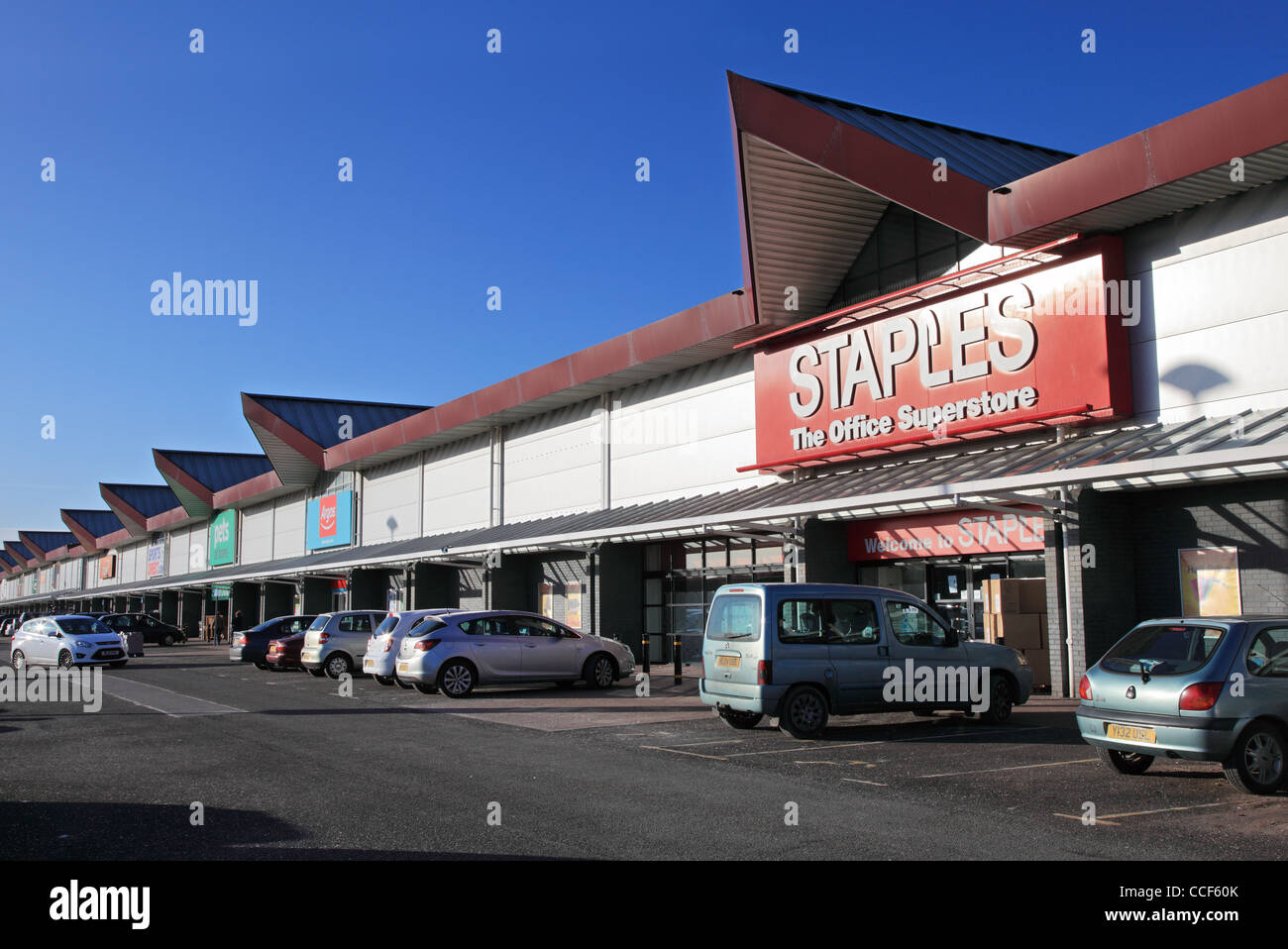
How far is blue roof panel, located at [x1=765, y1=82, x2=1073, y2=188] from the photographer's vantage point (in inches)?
780

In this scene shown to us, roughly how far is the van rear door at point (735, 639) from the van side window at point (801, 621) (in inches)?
10.5

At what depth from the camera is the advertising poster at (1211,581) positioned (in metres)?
15.2

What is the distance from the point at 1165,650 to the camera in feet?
32.0

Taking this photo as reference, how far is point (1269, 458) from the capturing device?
1236 centimetres

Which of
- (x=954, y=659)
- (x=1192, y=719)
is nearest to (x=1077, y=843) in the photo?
(x=1192, y=719)

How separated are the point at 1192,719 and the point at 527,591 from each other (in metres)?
25.2

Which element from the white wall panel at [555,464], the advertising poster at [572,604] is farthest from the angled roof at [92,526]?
the advertising poster at [572,604]

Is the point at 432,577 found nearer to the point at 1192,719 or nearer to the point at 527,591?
the point at 527,591

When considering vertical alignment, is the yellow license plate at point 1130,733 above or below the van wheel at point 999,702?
above

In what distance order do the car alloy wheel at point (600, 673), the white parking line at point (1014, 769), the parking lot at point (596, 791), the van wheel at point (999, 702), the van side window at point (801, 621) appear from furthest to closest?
the car alloy wheel at point (600, 673) < the van wheel at point (999, 702) < the van side window at point (801, 621) < the white parking line at point (1014, 769) < the parking lot at point (596, 791)

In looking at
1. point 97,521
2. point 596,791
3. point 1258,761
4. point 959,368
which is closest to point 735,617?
point 596,791

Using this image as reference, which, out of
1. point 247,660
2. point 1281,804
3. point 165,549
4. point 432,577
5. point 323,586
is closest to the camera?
point 1281,804

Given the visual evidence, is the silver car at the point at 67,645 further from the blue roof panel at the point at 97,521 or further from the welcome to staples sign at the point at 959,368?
the blue roof panel at the point at 97,521
